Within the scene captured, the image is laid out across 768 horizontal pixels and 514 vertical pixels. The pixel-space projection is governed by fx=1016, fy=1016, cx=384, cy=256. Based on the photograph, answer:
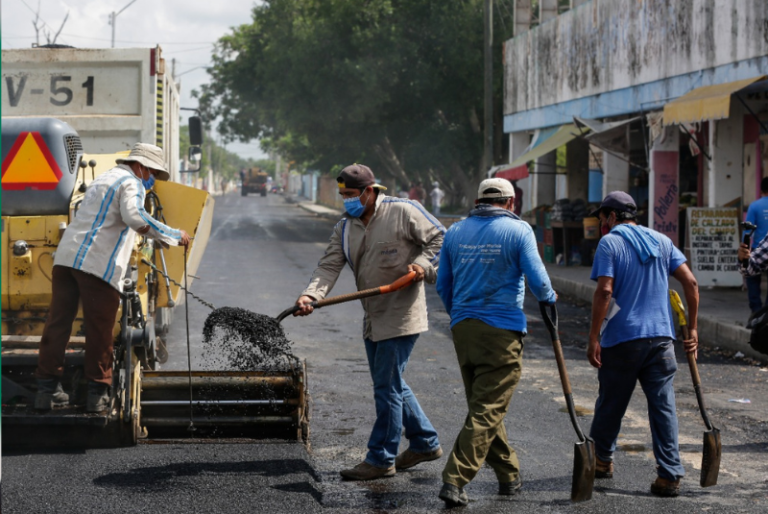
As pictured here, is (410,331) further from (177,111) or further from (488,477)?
(177,111)

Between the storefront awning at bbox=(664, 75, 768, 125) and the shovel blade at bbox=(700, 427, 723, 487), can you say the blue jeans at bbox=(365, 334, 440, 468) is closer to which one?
the shovel blade at bbox=(700, 427, 723, 487)

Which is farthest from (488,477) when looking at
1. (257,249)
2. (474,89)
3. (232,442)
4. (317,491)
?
(474,89)

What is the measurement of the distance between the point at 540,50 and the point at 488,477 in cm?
2111

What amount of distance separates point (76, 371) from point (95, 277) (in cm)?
70

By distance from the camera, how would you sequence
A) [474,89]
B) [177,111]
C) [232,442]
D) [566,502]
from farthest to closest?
[474,89] < [177,111] < [232,442] < [566,502]

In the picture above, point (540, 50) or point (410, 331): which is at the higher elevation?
point (540, 50)

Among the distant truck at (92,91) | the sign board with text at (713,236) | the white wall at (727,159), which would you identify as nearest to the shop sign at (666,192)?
the white wall at (727,159)

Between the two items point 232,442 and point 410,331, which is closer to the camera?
point 410,331

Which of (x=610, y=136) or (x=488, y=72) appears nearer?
(x=610, y=136)

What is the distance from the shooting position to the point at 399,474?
18.3 ft

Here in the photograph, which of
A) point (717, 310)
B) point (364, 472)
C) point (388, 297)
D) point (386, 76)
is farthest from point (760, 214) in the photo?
point (386, 76)

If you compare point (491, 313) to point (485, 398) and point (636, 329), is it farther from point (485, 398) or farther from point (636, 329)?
point (636, 329)

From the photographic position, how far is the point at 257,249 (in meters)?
24.1

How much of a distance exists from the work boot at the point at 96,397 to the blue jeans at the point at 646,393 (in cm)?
283
